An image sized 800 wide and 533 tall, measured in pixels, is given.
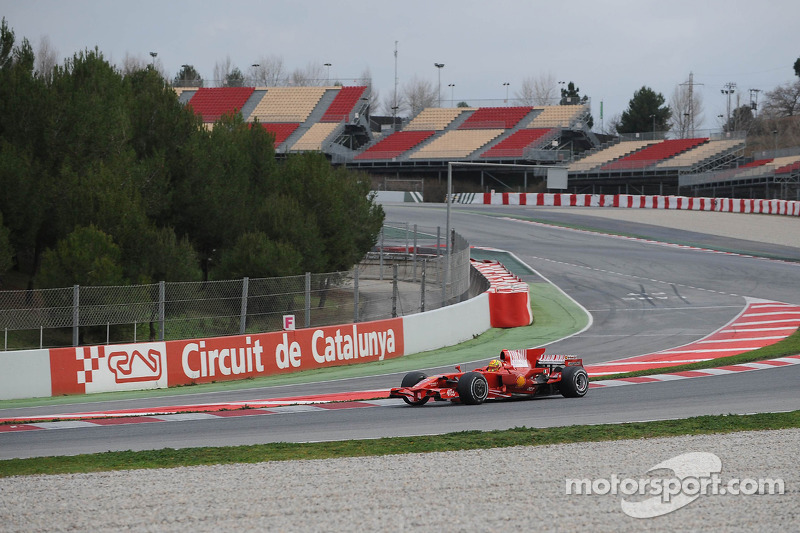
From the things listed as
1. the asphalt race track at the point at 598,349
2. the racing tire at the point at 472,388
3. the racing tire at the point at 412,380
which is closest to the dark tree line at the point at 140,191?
the asphalt race track at the point at 598,349

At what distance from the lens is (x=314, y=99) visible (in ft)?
300

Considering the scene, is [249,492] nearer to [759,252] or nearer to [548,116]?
[759,252]

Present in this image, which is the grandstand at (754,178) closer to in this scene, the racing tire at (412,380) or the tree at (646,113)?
the tree at (646,113)

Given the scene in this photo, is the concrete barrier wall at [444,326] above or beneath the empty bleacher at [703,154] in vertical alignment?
beneath

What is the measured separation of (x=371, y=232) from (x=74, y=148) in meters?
11.9

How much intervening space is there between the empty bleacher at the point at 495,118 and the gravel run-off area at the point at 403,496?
7828 centimetres

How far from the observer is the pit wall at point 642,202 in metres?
57.0

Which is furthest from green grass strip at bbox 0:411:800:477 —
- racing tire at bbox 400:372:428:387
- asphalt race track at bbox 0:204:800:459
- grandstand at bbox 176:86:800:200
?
grandstand at bbox 176:86:800:200

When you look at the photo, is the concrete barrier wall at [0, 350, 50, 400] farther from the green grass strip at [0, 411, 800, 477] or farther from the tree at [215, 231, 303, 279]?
the tree at [215, 231, 303, 279]

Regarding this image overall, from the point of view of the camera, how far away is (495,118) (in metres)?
89.6

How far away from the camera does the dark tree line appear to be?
24.2m

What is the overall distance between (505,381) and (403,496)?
22.6 feet

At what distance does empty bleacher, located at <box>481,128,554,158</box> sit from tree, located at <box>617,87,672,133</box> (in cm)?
2081

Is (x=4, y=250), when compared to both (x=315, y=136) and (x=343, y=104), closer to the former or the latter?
(x=315, y=136)
